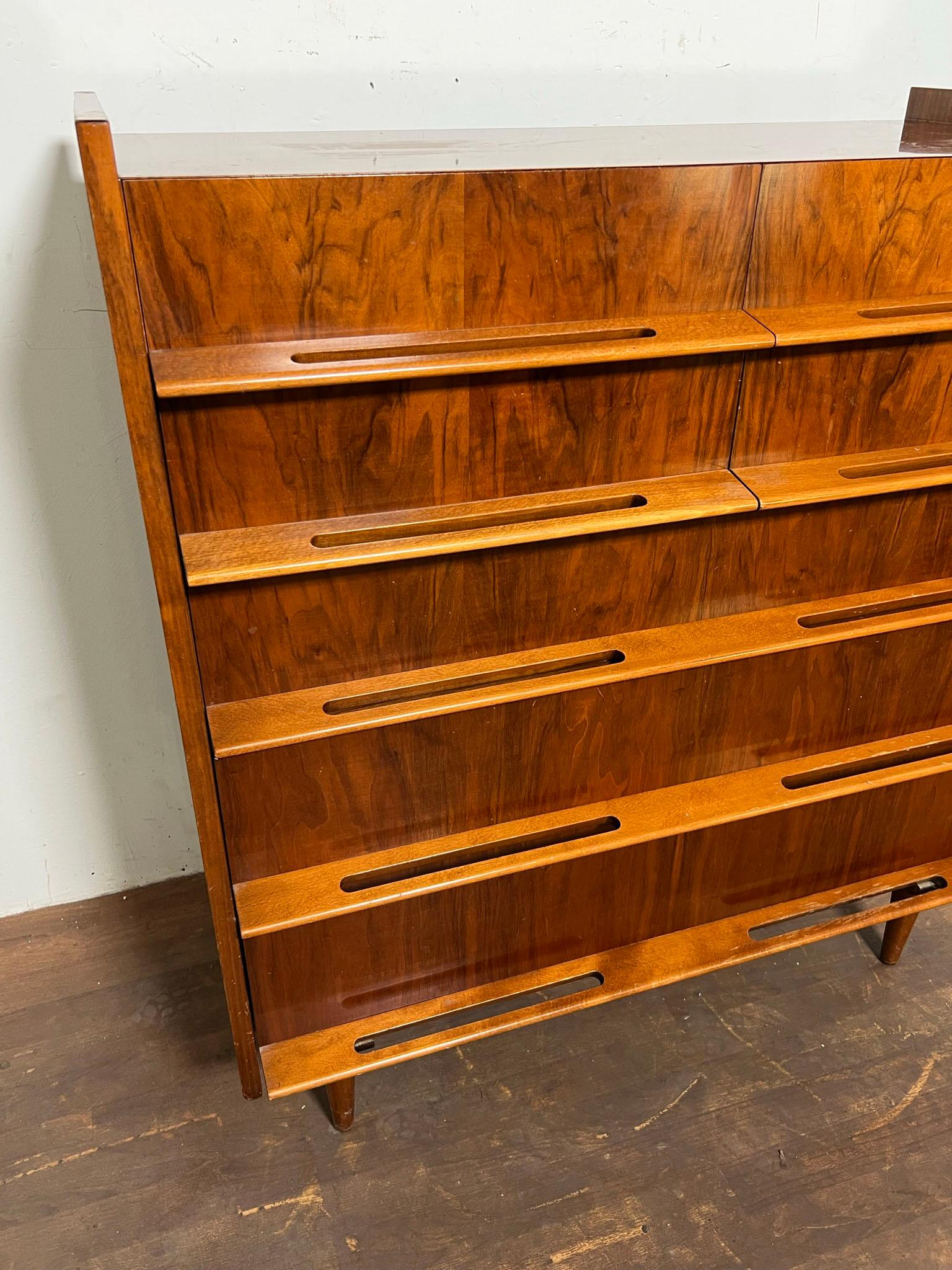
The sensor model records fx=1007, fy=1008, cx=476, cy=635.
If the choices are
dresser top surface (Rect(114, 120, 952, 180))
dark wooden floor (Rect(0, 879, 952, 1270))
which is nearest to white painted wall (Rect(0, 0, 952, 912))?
dresser top surface (Rect(114, 120, 952, 180))

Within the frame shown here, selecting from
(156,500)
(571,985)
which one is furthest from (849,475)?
(571,985)

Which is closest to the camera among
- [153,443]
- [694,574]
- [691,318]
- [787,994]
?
[153,443]

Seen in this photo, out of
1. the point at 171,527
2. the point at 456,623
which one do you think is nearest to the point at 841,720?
the point at 456,623

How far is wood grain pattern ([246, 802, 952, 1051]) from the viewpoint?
1202mm

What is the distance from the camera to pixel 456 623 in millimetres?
1085

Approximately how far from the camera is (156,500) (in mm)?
908

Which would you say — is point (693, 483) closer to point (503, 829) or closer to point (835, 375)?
point (835, 375)

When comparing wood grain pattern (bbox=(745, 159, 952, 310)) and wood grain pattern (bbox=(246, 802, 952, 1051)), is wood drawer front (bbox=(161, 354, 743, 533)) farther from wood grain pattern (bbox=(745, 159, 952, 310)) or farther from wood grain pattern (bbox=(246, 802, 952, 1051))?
wood grain pattern (bbox=(246, 802, 952, 1051))

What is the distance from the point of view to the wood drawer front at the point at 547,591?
1016 millimetres

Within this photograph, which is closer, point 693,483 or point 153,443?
point 153,443

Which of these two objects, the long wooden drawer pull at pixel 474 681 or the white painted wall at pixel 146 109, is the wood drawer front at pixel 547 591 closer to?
the long wooden drawer pull at pixel 474 681

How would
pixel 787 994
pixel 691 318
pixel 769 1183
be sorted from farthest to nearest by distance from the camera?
pixel 787 994 → pixel 769 1183 → pixel 691 318

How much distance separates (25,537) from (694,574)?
0.90 m

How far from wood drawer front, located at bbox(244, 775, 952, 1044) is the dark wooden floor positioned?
223mm
